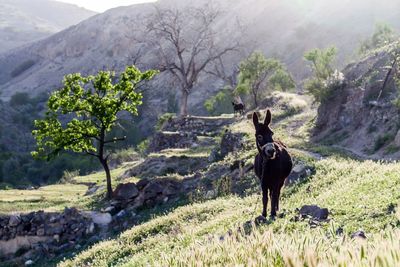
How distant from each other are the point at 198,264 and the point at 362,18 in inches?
5363

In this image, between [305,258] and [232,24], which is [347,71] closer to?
[305,258]

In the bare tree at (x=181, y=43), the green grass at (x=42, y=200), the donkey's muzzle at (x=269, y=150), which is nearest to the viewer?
Result: the donkey's muzzle at (x=269, y=150)

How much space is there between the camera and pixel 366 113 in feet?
116

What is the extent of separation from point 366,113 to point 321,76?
803 inches

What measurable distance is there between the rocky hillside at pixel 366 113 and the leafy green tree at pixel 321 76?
0.90 m

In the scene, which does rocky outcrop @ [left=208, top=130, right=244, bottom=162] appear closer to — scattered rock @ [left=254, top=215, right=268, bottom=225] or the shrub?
the shrub

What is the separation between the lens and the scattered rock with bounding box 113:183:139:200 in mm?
28797

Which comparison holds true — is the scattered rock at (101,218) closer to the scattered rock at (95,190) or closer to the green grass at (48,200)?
the green grass at (48,200)

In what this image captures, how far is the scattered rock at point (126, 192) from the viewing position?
28797 mm

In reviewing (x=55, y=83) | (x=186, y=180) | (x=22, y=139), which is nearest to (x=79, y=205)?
(x=186, y=180)

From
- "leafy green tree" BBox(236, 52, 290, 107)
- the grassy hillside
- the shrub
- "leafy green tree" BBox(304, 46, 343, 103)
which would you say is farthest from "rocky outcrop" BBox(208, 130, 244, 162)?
"leafy green tree" BBox(236, 52, 290, 107)

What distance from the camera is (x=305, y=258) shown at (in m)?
3.92

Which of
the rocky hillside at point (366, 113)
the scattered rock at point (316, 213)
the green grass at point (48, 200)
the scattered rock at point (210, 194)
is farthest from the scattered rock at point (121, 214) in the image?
the scattered rock at point (316, 213)

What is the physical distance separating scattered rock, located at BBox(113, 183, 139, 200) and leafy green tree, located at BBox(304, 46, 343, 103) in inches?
788
